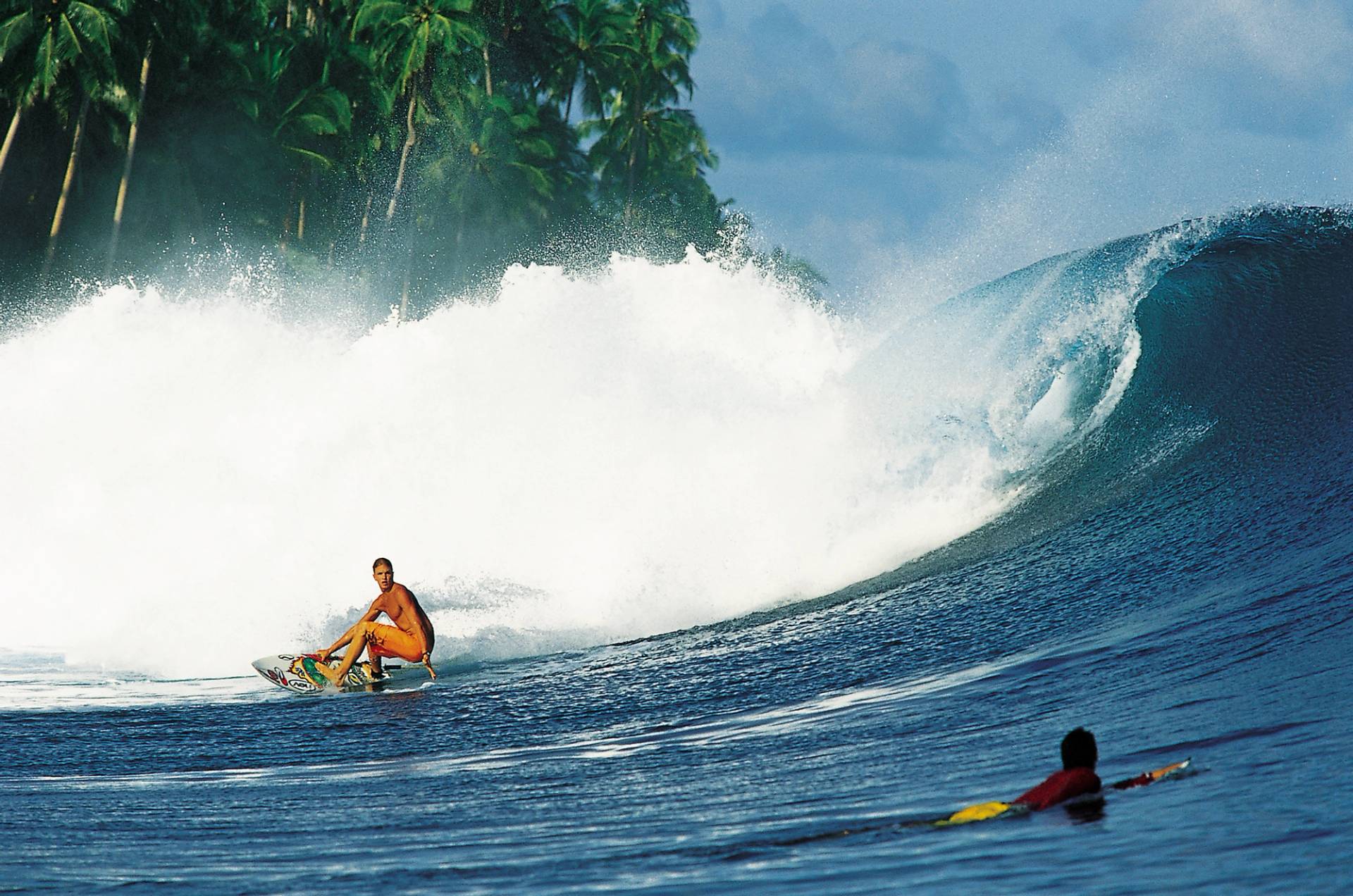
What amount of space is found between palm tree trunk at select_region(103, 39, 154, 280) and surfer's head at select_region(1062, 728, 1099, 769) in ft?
102

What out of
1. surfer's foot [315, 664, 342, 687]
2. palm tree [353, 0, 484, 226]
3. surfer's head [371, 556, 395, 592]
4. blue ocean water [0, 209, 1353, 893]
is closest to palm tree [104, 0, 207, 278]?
palm tree [353, 0, 484, 226]

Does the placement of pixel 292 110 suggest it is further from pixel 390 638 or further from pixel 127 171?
pixel 390 638

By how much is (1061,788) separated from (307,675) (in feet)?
19.0

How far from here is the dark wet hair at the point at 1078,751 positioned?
4766 millimetres

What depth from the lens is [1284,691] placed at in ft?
19.4

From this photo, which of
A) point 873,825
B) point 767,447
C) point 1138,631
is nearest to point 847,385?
point 767,447

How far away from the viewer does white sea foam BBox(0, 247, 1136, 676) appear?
37.2 feet

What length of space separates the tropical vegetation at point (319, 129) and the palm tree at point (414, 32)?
0.17 ft

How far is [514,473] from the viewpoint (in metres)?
13.6

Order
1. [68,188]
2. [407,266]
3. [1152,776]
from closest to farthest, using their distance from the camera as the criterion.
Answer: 1. [1152,776]
2. [68,188]
3. [407,266]

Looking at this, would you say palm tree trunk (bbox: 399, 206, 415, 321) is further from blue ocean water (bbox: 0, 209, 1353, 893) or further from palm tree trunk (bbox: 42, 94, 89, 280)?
blue ocean water (bbox: 0, 209, 1353, 893)

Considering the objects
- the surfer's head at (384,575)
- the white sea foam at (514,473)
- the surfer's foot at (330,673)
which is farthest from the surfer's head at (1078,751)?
the surfer's head at (384,575)

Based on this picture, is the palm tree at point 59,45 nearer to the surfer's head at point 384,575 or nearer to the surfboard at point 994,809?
the surfer's head at point 384,575

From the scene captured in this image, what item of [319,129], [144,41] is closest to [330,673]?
[144,41]
